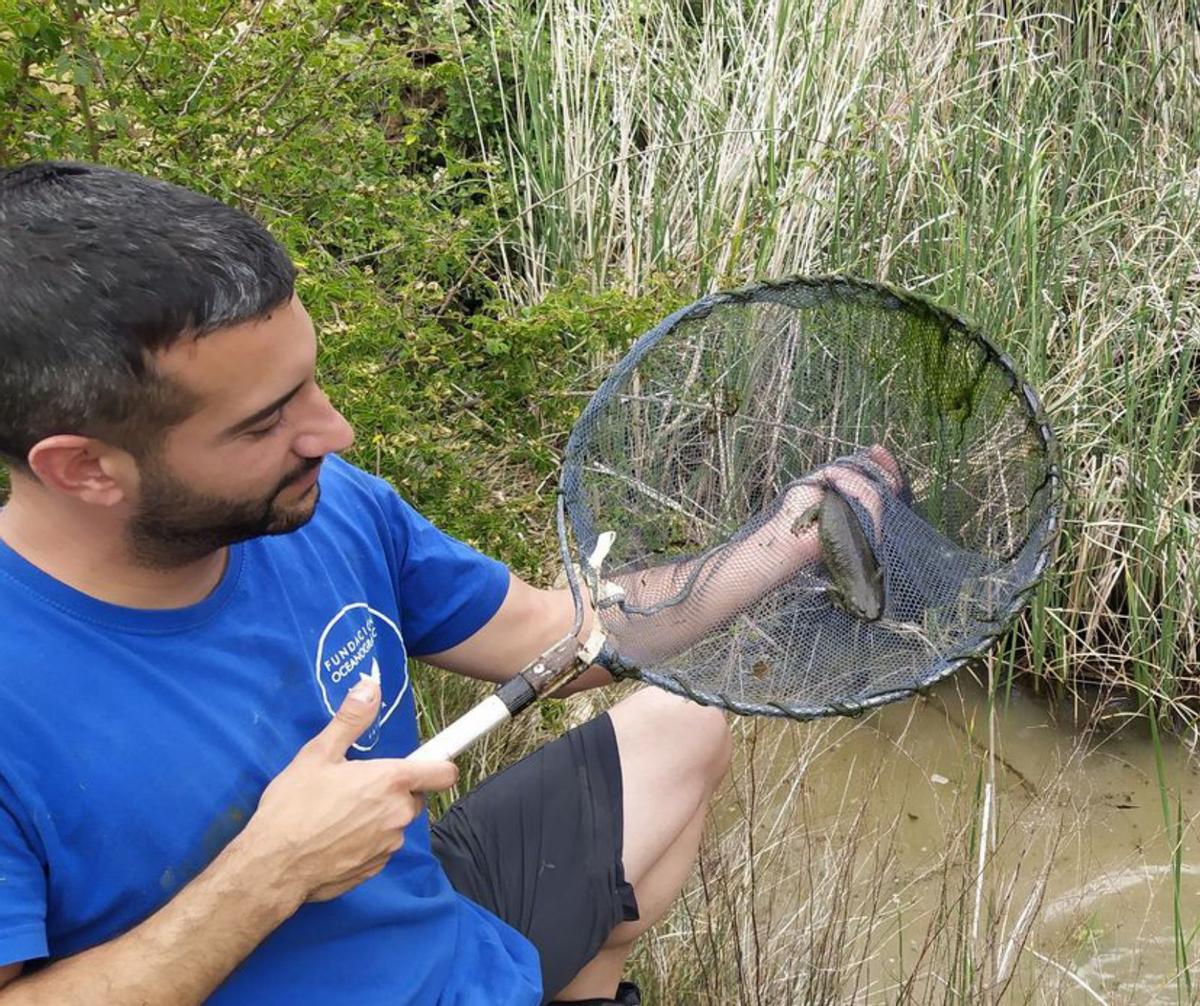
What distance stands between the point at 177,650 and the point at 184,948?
341 mm

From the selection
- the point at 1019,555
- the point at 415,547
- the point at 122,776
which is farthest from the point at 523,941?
the point at 1019,555

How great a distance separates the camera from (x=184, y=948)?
1.47 meters

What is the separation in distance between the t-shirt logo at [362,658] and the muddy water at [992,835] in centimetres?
94

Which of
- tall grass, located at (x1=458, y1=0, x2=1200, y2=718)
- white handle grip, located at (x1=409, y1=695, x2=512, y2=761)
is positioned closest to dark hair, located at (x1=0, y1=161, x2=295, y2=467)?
white handle grip, located at (x1=409, y1=695, x2=512, y2=761)

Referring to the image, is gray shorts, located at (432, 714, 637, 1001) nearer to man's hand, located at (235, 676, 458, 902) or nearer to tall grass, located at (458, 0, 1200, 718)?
man's hand, located at (235, 676, 458, 902)

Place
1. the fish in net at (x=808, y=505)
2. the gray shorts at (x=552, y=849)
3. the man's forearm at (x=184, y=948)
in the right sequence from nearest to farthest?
the man's forearm at (x=184, y=948) < the fish in net at (x=808, y=505) < the gray shorts at (x=552, y=849)

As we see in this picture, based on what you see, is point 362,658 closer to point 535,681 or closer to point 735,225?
point 535,681

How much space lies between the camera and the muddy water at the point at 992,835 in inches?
110

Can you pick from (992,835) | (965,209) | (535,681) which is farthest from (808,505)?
(965,209)

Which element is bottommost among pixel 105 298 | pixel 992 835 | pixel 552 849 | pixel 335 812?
pixel 992 835

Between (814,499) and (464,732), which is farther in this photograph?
(814,499)

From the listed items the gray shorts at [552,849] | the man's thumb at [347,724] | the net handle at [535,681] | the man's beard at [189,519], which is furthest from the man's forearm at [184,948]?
the gray shorts at [552,849]

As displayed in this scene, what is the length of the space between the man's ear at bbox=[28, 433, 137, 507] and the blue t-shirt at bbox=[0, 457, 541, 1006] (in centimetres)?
11

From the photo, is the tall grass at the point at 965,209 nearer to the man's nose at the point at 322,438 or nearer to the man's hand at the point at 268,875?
the man's hand at the point at 268,875
